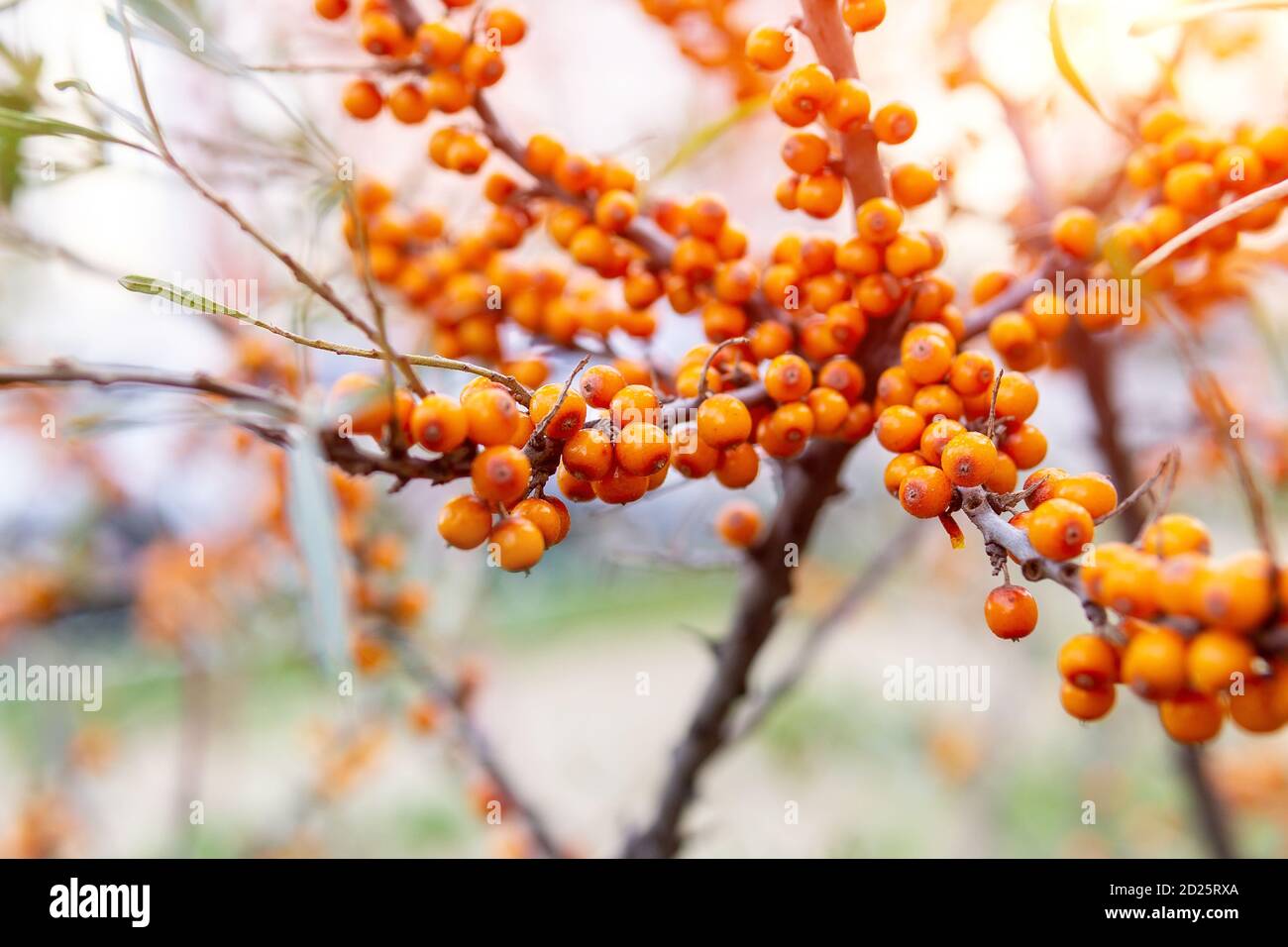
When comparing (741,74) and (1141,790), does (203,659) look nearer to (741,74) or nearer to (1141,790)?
(741,74)

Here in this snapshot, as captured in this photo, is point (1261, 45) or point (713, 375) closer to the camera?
point (713, 375)

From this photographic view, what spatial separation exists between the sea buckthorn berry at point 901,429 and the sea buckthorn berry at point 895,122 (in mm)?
126

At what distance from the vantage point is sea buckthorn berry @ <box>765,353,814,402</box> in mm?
379

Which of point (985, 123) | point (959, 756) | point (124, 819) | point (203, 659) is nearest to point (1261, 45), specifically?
point (985, 123)

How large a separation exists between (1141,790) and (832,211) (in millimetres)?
1670

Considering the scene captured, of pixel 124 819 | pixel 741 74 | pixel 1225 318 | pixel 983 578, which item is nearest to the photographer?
pixel 741 74

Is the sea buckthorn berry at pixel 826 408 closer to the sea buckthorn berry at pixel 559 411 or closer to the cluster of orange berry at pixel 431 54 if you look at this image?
the sea buckthorn berry at pixel 559 411

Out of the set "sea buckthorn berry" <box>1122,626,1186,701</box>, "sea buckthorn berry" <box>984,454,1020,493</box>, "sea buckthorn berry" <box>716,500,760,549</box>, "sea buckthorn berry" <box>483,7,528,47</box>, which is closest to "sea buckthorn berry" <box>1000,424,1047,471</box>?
"sea buckthorn berry" <box>984,454,1020,493</box>

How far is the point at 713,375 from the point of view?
15.5 inches

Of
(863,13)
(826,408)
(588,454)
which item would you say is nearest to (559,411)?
(588,454)

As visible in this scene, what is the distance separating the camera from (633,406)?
33 centimetres

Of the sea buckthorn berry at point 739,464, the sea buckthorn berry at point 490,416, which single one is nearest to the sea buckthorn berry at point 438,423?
the sea buckthorn berry at point 490,416

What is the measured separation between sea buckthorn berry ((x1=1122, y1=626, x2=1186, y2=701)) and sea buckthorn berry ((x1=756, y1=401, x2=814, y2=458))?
6.2 inches

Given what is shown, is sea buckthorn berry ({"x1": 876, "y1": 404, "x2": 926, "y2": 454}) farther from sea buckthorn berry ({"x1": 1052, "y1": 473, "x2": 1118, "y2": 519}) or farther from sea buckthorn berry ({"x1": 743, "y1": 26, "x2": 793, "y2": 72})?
sea buckthorn berry ({"x1": 743, "y1": 26, "x2": 793, "y2": 72})
